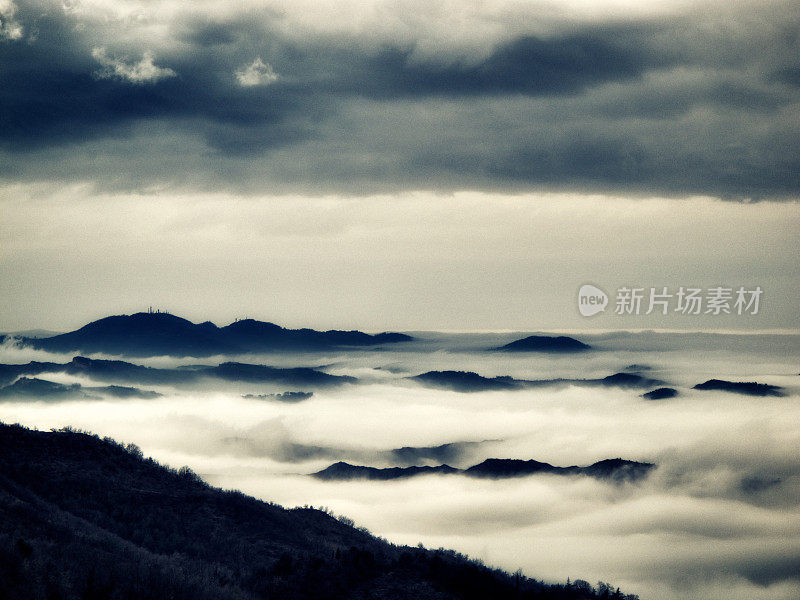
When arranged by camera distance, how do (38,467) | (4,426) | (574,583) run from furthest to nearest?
(4,426)
(38,467)
(574,583)

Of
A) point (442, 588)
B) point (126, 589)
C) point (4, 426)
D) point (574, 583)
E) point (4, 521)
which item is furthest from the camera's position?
point (4, 426)

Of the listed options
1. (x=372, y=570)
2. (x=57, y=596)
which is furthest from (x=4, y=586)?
(x=372, y=570)

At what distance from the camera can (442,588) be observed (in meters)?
47.1

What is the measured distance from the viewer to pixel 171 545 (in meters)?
61.0

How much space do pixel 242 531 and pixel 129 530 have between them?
872 cm

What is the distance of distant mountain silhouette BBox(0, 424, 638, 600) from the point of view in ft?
128

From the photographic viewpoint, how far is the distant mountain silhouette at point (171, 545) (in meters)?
38.9

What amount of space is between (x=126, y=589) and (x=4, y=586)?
658cm

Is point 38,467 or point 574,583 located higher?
point 38,467

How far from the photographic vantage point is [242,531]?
220 ft

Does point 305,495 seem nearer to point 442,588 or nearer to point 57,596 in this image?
point 442,588

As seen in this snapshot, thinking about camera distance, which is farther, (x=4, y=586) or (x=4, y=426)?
(x=4, y=426)

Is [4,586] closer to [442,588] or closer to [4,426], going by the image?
[442,588]

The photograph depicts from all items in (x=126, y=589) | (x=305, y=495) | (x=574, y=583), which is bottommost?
(x=305, y=495)
